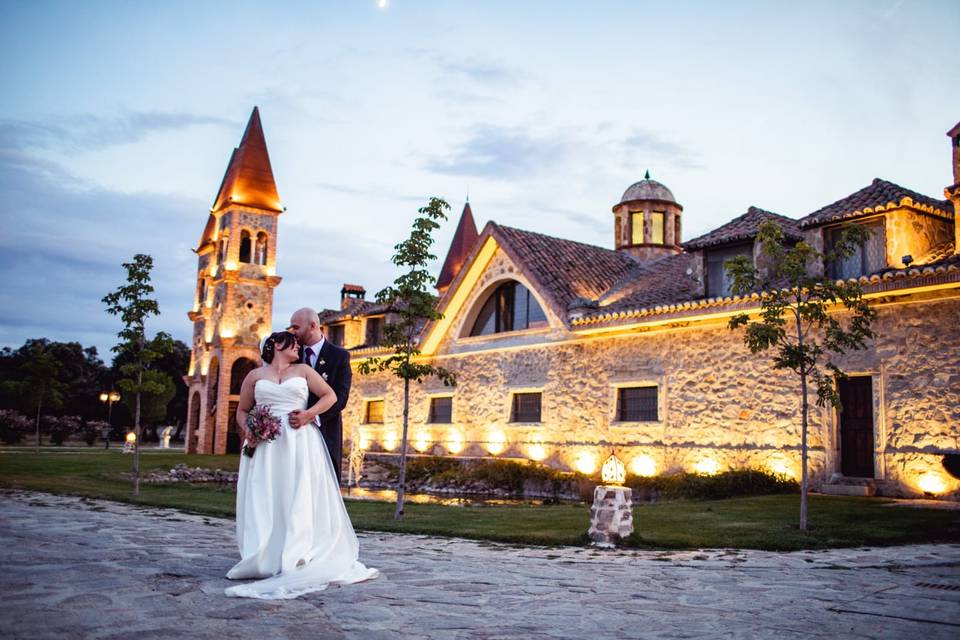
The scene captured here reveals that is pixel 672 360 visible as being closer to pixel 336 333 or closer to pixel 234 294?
pixel 336 333

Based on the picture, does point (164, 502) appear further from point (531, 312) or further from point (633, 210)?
point (633, 210)

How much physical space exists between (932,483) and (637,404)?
304 inches

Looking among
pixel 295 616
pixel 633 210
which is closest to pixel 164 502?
pixel 295 616

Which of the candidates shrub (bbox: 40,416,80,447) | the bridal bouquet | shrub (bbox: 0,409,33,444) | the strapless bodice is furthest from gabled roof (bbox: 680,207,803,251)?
shrub (bbox: 40,416,80,447)

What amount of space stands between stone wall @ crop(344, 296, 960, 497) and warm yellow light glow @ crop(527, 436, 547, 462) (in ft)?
0.14

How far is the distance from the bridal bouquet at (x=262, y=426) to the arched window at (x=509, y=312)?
18489mm

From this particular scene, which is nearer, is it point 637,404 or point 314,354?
point 314,354

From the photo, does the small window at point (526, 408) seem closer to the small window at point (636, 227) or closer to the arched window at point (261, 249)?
the small window at point (636, 227)

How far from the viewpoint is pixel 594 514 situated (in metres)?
10.1

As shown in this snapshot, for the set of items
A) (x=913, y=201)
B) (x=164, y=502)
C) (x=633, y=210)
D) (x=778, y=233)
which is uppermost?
(x=633, y=210)

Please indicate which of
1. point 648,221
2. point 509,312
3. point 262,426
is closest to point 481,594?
point 262,426

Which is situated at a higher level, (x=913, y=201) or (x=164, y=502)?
(x=913, y=201)

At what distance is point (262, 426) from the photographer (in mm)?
6586

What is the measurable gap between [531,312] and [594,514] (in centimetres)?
1573
